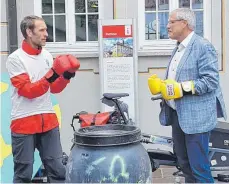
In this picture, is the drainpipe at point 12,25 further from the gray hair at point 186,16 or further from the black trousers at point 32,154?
the gray hair at point 186,16

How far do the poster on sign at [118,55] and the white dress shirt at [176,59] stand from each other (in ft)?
6.65

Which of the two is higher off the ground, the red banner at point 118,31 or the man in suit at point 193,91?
the red banner at point 118,31

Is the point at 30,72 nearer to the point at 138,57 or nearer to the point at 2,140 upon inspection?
the point at 2,140

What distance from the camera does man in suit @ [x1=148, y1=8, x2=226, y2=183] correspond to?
4.53 metres

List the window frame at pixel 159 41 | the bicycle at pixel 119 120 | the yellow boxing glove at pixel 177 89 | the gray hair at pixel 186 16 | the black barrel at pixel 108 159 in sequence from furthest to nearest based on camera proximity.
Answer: the window frame at pixel 159 41, the bicycle at pixel 119 120, the gray hair at pixel 186 16, the yellow boxing glove at pixel 177 89, the black barrel at pixel 108 159

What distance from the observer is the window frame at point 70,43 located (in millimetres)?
7207

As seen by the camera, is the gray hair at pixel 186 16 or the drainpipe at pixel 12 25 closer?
the gray hair at pixel 186 16

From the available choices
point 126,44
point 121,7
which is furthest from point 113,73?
point 121,7

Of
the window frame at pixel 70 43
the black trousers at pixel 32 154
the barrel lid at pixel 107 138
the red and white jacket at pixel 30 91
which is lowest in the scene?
the black trousers at pixel 32 154

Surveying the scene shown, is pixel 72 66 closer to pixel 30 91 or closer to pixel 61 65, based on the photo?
pixel 61 65

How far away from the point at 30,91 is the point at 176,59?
131 cm

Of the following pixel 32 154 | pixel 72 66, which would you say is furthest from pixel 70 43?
pixel 32 154

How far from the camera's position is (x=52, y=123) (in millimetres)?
4965

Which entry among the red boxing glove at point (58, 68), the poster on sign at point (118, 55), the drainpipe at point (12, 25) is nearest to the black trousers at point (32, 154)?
the red boxing glove at point (58, 68)
